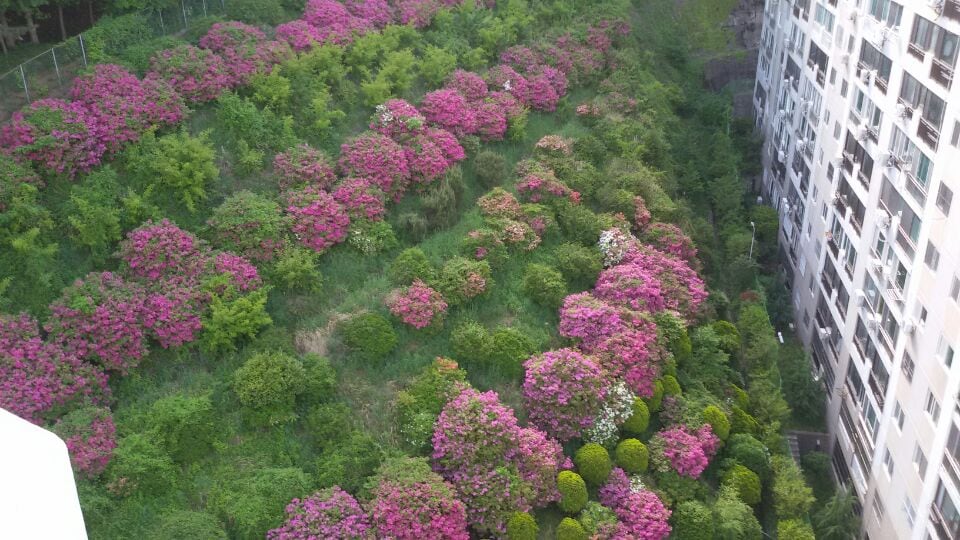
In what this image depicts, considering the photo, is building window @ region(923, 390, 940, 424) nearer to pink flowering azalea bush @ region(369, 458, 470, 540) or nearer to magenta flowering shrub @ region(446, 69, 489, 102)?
pink flowering azalea bush @ region(369, 458, 470, 540)

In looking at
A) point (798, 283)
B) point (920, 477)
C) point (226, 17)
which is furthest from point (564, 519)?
point (226, 17)

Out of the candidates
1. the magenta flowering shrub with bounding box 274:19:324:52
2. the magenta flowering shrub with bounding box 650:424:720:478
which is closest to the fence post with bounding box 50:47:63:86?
the magenta flowering shrub with bounding box 274:19:324:52

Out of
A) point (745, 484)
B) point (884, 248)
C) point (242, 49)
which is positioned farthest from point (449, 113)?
point (745, 484)

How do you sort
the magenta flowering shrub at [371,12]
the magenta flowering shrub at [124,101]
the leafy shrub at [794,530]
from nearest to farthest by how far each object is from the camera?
the leafy shrub at [794,530] < the magenta flowering shrub at [124,101] < the magenta flowering shrub at [371,12]

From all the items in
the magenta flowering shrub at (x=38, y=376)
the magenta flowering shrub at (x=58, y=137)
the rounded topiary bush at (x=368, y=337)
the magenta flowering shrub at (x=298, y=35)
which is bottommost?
the rounded topiary bush at (x=368, y=337)

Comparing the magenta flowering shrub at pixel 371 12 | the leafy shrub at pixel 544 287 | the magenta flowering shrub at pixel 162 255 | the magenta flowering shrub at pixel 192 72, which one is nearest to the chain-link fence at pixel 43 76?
the magenta flowering shrub at pixel 192 72

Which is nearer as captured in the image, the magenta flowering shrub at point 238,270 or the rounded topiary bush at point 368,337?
the rounded topiary bush at point 368,337

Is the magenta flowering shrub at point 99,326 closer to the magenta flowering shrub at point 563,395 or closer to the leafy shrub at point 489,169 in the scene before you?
the magenta flowering shrub at point 563,395
